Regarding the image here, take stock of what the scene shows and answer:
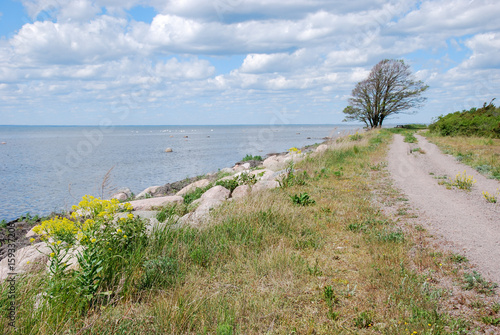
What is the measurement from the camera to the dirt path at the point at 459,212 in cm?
484

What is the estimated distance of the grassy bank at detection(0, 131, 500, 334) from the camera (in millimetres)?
3129

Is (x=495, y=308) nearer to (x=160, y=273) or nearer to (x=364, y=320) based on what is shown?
(x=364, y=320)

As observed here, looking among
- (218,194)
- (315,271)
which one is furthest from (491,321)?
(218,194)

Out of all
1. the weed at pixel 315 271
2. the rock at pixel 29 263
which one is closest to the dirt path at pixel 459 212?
the weed at pixel 315 271

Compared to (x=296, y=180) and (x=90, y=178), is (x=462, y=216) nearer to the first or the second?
(x=296, y=180)

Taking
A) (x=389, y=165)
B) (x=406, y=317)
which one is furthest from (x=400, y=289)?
(x=389, y=165)

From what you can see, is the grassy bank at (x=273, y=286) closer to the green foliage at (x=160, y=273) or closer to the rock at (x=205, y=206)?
the green foliage at (x=160, y=273)

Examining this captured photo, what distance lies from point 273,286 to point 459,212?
208 inches

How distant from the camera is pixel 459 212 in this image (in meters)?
6.95

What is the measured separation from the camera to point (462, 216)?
6664 mm

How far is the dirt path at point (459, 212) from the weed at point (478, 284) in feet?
0.66

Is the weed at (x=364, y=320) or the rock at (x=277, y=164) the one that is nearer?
the weed at (x=364, y=320)

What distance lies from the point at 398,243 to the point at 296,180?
195 inches

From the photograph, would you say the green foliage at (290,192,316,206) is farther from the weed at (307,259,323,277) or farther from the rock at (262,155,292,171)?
the rock at (262,155,292,171)
